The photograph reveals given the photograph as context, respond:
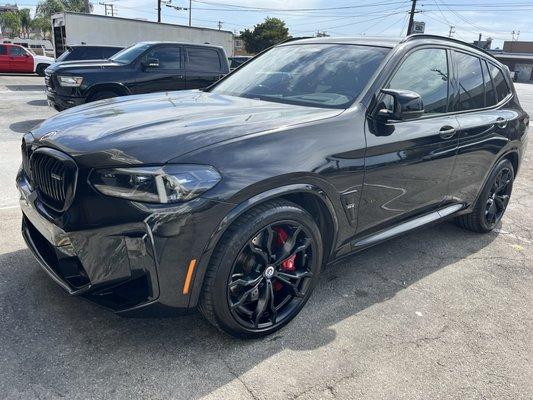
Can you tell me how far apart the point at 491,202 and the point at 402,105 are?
2.29 metres

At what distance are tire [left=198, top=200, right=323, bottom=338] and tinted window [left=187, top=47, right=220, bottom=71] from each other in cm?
804

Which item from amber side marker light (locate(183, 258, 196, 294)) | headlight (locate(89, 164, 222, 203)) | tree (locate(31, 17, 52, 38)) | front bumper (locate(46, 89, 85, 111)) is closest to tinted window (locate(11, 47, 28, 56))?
front bumper (locate(46, 89, 85, 111))

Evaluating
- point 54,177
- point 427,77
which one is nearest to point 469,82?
point 427,77

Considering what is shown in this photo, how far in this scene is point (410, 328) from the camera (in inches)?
120

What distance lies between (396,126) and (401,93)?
33 cm

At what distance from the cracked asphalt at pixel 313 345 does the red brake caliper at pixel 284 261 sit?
0.99 ft

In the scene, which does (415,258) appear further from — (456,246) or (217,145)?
(217,145)

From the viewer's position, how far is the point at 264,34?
1908 inches

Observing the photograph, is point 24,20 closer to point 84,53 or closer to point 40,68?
point 40,68

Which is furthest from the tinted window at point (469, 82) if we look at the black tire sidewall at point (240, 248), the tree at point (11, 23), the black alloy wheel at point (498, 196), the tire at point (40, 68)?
the tree at point (11, 23)

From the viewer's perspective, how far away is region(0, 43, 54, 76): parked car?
72.6 ft

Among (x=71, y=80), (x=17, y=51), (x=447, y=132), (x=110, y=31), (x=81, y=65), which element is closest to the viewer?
Answer: (x=447, y=132)

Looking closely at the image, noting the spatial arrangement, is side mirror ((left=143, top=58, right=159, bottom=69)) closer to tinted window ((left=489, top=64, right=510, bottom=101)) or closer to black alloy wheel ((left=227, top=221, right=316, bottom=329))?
tinted window ((left=489, top=64, right=510, bottom=101))

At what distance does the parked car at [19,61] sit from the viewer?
72.6 feet
